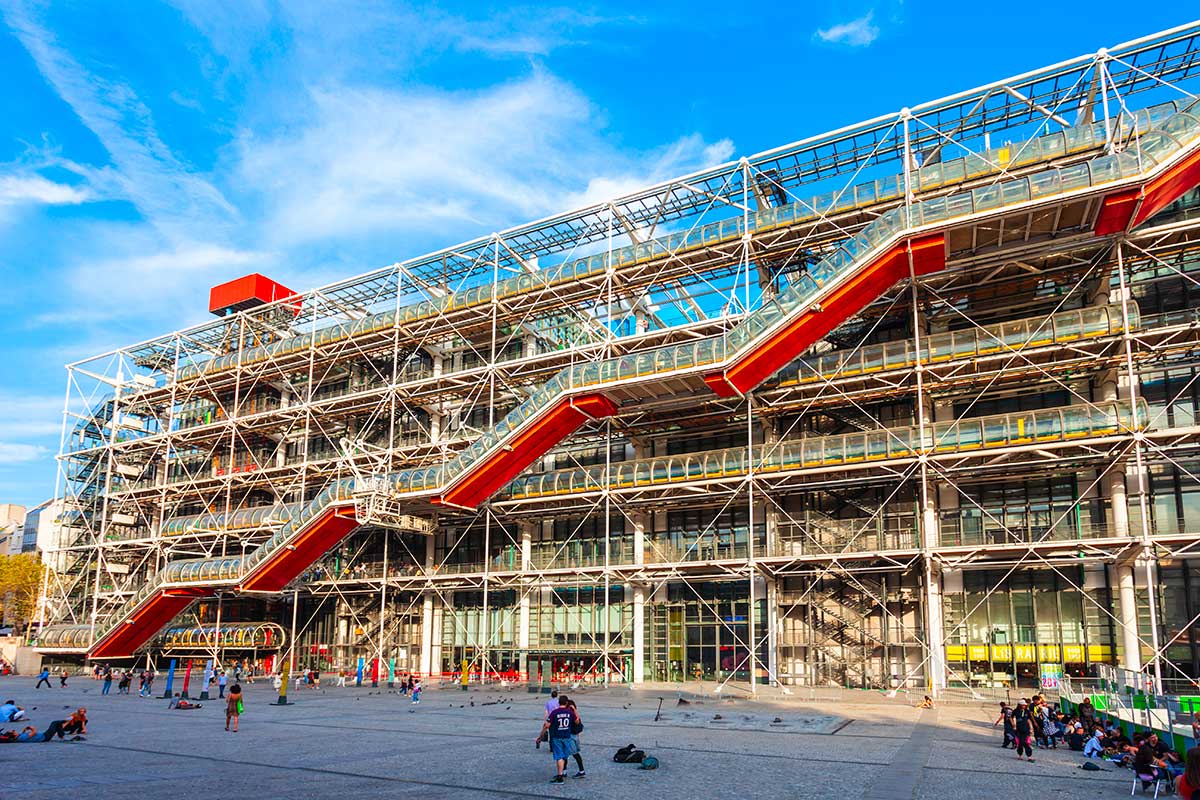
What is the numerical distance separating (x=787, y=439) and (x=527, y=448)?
894cm

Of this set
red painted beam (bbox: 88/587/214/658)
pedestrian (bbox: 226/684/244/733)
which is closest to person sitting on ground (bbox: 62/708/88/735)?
pedestrian (bbox: 226/684/244/733)

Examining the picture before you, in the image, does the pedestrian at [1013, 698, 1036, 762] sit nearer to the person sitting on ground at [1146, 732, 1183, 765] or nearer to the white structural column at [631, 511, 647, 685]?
the person sitting on ground at [1146, 732, 1183, 765]

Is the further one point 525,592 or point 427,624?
point 427,624

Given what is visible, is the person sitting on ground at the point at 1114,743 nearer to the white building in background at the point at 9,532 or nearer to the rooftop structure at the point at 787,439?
the rooftop structure at the point at 787,439

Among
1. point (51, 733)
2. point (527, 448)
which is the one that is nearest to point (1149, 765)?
point (51, 733)

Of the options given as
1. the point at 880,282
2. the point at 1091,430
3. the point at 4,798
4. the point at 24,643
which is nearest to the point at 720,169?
the point at 880,282

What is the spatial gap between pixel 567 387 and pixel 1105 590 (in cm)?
1696

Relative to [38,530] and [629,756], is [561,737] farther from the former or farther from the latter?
[38,530]

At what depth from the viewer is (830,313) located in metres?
27.9

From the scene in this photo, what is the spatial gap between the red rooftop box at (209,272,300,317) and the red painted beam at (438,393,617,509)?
857 inches

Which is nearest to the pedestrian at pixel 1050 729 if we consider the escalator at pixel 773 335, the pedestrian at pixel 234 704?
the escalator at pixel 773 335

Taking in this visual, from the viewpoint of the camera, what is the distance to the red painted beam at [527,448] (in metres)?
32.1

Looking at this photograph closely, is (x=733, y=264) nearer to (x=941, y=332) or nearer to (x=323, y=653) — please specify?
(x=941, y=332)

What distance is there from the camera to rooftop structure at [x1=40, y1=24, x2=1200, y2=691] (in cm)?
2614
